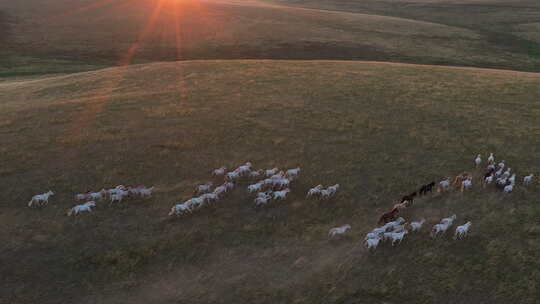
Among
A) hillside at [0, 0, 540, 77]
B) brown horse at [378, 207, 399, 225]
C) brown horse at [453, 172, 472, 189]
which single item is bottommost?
brown horse at [378, 207, 399, 225]

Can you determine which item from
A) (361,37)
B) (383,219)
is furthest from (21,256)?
(361,37)

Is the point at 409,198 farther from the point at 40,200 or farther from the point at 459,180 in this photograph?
the point at 40,200

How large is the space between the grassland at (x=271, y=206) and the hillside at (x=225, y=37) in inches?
1117

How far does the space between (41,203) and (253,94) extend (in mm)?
19038

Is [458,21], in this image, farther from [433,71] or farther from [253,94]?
[253,94]

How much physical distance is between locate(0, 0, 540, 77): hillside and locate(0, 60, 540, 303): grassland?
28.4 meters

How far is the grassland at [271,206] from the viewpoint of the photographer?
15.8 m

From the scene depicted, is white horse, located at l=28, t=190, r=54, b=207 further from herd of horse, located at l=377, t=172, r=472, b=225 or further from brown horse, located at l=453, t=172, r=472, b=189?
brown horse, located at l=453, t=172, r=472, b=189

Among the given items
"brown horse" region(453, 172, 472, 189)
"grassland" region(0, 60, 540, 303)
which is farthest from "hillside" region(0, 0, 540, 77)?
"brown horse" region(453, 172, 472, 189)

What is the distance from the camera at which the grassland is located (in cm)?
1575

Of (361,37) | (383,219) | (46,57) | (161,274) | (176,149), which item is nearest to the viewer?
(161,274)

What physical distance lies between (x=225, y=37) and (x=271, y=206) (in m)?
61.4

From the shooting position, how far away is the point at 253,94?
3562cm

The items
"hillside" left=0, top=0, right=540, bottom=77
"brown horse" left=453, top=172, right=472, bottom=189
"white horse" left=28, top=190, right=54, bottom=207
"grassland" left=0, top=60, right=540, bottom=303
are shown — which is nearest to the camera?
"grassland" left=0, top=60, right=540, bottom=303
